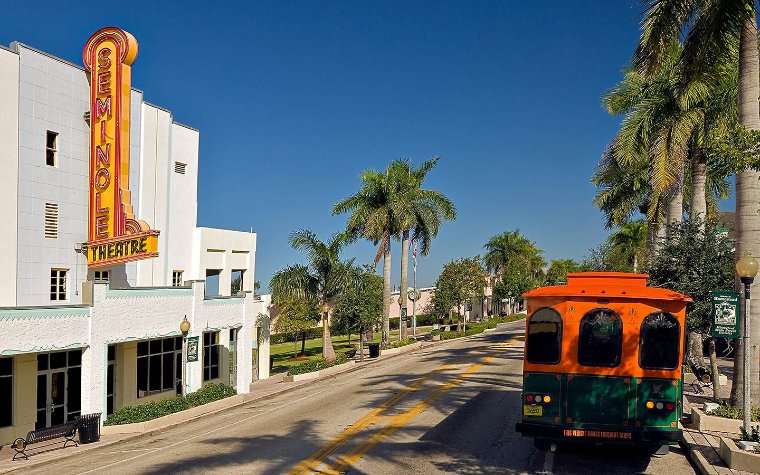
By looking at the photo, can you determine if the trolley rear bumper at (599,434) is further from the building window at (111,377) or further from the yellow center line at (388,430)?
the building window at (111,377)

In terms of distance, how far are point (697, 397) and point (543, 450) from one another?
32.4ft

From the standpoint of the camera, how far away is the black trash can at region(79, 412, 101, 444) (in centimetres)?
1964

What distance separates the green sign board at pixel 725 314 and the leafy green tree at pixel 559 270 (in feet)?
345

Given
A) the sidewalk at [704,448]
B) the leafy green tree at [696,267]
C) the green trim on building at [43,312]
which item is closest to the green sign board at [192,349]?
the green trim on building at [43,312]

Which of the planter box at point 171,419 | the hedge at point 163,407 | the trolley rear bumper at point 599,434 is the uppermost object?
the trolley rear bumper at point 599,434

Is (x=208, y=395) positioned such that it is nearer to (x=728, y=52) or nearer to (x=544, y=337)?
(x=544, y=337)

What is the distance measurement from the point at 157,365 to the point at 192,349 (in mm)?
3118

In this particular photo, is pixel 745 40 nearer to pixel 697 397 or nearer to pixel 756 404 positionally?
pixel 756 404

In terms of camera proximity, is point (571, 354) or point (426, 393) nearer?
point (571, 354)

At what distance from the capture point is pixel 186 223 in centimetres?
3378

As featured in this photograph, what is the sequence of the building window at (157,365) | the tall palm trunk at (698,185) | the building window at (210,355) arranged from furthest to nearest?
the building window at (210,355)
the building window at (157,365)
the tall palm trunk at (698,185)

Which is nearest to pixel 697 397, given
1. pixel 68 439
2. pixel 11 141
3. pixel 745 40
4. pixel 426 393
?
pixel 426 393

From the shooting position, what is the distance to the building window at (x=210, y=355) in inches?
1217

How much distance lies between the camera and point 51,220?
2486cm
